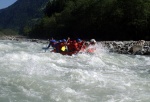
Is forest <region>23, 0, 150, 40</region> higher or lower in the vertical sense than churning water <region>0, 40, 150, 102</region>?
higher

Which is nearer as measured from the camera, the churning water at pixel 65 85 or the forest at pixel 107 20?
the churning water at pixel 65 85

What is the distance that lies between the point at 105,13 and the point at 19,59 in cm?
4433

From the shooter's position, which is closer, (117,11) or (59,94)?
(59,94)

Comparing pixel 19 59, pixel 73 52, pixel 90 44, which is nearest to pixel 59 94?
pixel 19 59

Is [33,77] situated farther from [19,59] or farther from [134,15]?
[134,15]

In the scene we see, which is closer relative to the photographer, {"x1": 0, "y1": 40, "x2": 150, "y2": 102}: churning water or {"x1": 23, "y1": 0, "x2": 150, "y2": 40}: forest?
{"x1": 0, "y1": 40, "x2": 150, "y2": 102}: churning water

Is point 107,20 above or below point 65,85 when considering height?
above

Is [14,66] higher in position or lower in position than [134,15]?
lower

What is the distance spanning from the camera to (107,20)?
60281mm

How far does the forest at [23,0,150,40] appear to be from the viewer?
52094 millimetres

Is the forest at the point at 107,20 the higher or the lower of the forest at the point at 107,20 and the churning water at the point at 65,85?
the higher

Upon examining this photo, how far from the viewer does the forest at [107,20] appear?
171 ft

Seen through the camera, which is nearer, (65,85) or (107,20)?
(65,85)

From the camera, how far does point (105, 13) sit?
60.9 metres
